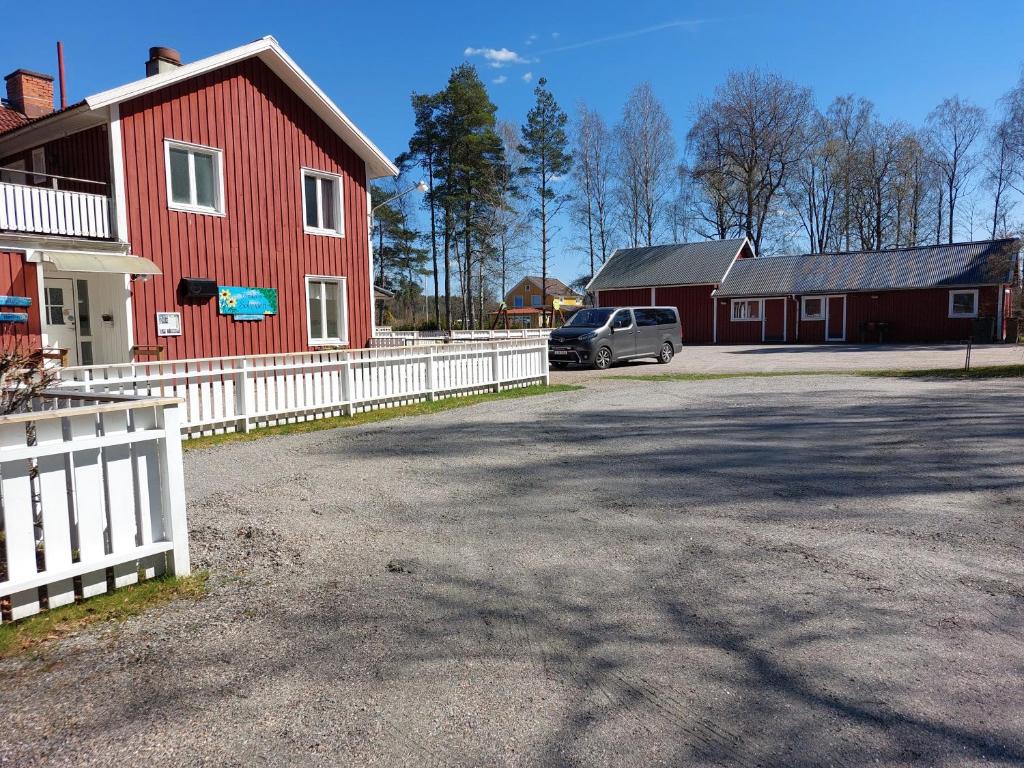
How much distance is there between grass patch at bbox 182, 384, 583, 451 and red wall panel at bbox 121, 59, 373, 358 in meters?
5.48

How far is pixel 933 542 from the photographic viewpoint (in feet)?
15.3

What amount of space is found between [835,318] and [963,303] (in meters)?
5.48

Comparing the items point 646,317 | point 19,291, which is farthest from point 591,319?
point 19,291

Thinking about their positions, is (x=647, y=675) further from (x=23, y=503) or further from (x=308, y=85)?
(x=308, y=85)

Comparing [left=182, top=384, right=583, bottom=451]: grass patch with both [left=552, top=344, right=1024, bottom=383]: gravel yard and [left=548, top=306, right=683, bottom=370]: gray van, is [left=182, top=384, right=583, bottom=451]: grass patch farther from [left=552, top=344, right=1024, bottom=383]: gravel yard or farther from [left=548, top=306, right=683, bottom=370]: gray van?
[left=548, top=306, right=683, bottom=370]: gray van

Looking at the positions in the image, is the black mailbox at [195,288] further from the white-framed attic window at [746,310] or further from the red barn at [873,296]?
the white-framed attic window at [746,310]

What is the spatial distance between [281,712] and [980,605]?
3.50 m

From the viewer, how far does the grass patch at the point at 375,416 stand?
9.45m

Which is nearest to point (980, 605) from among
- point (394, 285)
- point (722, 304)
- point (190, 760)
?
point (190, 760)

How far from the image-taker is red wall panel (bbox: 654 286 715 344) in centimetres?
3838

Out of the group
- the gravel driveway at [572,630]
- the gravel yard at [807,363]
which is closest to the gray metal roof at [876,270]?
the gravel yard at [807,363]

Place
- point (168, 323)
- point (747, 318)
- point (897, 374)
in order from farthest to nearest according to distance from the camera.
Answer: point (747, 318)
point (897, 374)
point (168, 323)

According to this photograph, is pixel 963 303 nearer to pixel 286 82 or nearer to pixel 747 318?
pixel 747 318

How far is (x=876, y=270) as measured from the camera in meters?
34.6
